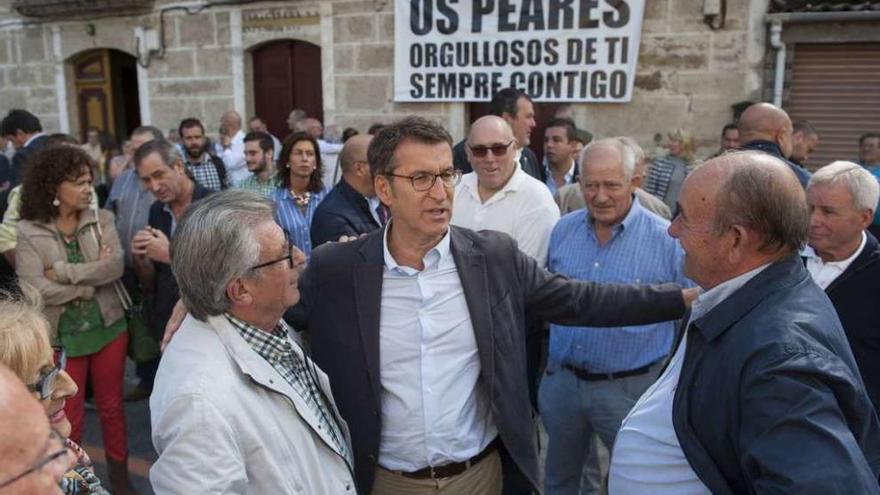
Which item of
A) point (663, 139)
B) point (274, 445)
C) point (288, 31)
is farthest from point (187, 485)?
point (288, 31)

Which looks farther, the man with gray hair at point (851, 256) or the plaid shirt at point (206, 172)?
the plaid shirt at point (206, 172)

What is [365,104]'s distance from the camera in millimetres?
9188

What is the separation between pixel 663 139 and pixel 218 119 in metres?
6.40

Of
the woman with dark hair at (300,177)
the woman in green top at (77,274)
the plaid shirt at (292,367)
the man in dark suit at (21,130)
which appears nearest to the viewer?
the plaid shirt at (292,367)

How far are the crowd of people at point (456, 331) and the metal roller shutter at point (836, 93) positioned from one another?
4500mm

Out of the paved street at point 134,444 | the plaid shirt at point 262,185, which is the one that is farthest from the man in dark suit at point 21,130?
the paved street at point 134,444

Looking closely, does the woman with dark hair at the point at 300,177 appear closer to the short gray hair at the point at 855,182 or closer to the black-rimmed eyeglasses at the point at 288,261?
the black-rimmed eyeglasses at the point at 288,261

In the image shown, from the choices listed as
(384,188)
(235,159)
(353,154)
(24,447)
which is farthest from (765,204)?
(235,159)

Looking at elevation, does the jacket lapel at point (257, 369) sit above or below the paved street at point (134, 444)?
above

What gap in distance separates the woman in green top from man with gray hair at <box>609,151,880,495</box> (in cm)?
285

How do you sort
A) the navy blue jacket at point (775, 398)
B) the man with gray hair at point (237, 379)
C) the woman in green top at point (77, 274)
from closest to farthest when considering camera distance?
1. the navy blue jacket at point (775, 398)
2. the man with gray hair at point (237, 379)
3. the woman in green top at point (77, 274)

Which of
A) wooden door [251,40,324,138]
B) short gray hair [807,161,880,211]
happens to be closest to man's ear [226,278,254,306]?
short gray hair [807,161,880,211]

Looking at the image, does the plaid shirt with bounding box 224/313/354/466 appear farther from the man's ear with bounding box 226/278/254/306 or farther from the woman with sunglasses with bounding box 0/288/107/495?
the woman with sunglasses with bounding box 0/288/107/495

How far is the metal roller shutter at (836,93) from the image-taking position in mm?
6816
